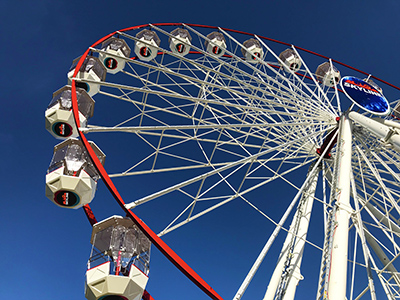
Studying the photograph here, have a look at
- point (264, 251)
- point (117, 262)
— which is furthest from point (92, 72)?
point (264, 251)

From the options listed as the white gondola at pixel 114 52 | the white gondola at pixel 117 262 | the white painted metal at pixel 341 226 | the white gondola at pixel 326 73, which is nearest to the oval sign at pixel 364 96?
the white painted metal at pixel 341 226

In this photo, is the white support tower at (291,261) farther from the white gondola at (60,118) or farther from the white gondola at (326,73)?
the white gondola at (326,73)

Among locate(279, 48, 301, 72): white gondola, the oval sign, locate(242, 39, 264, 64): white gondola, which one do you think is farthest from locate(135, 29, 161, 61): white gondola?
the oval sign

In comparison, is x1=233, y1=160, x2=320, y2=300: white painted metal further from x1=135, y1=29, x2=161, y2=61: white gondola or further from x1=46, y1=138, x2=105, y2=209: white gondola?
x1=135, y1=29, x2=161, y2=61: white gondola

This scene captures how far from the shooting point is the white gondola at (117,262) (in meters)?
7.04

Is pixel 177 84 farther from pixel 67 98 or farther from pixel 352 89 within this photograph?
pixel 352 89

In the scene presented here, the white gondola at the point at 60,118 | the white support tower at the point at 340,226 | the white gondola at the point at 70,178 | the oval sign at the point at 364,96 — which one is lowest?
the white support tower at the point at 340,226

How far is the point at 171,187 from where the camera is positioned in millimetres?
6887

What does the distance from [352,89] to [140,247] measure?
316 inches

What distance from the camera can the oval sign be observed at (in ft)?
35.9

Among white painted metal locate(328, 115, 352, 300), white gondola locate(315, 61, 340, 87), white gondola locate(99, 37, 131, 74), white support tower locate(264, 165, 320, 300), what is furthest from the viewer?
white gondola locate(315, 61, 340, 87)

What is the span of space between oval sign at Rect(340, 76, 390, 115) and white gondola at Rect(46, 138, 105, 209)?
306 inches

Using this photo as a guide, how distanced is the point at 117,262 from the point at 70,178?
244cm

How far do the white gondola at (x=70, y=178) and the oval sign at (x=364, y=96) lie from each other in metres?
7.77
